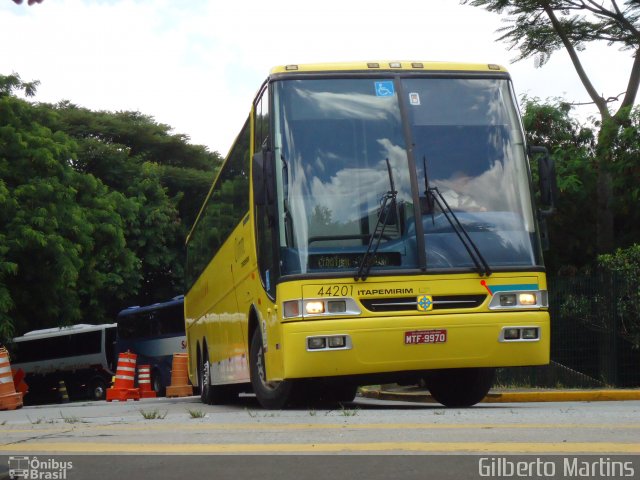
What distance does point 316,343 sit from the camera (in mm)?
10672

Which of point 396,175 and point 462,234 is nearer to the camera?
point 462,234

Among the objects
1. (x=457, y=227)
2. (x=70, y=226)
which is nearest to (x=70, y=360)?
(x=70, y=226)

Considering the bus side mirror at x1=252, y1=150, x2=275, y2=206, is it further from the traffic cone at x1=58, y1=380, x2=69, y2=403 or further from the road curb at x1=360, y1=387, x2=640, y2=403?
the traffic cone at x1=58, y1=380, x2=69, y2=403

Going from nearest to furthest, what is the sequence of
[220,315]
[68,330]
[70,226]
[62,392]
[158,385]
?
1. [220,315]
2. [70,226]
3. [158,385]
4. [68,330]
5. [62,392]

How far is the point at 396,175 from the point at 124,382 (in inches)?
591

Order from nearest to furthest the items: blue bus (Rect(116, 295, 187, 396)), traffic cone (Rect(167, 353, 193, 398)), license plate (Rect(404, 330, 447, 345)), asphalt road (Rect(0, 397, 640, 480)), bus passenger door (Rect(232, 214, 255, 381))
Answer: asphalt road (Rect(0, 397, 640, 480)) < license plate (Rect(404, 330, 447, 345)) < bus passenger door (Rect(232, 214, 255, 381)) < traffic cone (Rect(167, 353, 193, 398)) < blue bus (Rect(116, 295, 187, 396))

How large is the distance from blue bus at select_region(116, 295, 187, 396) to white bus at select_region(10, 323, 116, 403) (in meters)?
1.47

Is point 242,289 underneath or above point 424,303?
above

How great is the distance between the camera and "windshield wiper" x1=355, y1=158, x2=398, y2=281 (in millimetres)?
10789

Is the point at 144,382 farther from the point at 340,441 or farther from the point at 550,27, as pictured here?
the point at 340,441

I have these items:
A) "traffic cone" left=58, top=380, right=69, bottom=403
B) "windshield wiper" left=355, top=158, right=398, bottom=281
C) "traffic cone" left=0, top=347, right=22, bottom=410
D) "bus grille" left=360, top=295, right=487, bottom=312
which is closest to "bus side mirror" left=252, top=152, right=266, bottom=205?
"windshield wiper" left=355, top=158, right=398, bottom=281

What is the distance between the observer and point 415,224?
1100 cm

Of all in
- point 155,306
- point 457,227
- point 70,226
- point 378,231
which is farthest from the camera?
point 155,306

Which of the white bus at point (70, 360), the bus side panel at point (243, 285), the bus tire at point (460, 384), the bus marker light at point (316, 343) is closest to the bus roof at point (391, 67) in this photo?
the bus side panel at point (243, 285)
